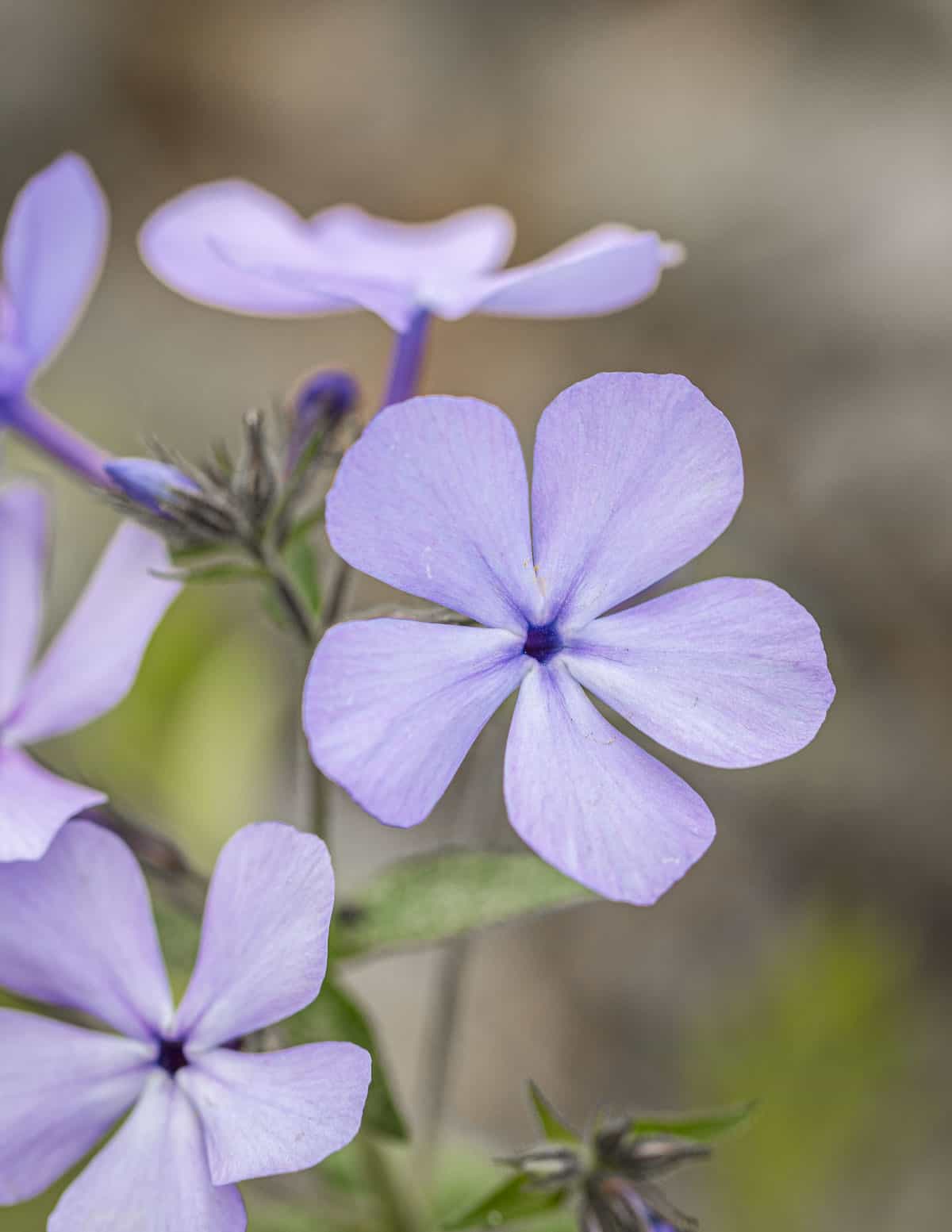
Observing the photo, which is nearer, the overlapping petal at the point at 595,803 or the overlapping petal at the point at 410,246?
the overlapping petal at the point at 595,803

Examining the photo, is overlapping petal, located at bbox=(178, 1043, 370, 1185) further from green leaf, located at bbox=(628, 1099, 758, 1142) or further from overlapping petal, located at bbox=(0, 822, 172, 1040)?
green leaf, located at bbox=(628, 1099, 758, 1142)

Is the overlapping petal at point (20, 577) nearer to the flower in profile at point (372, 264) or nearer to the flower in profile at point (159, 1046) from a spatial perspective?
the flower in profile at point (372, 264)

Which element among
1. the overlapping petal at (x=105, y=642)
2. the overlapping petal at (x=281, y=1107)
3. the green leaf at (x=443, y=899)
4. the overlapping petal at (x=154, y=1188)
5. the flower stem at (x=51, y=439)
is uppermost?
the flower stem at (x=51, y=439)

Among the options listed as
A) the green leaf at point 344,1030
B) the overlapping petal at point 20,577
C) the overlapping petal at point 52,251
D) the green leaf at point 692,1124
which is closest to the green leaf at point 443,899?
the green leaf at point 344,1030

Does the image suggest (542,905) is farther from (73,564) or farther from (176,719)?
(73,564)

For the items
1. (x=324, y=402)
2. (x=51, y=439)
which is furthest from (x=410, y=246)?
(x=51, y=439)

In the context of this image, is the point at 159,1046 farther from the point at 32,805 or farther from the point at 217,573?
the point at 217,573
